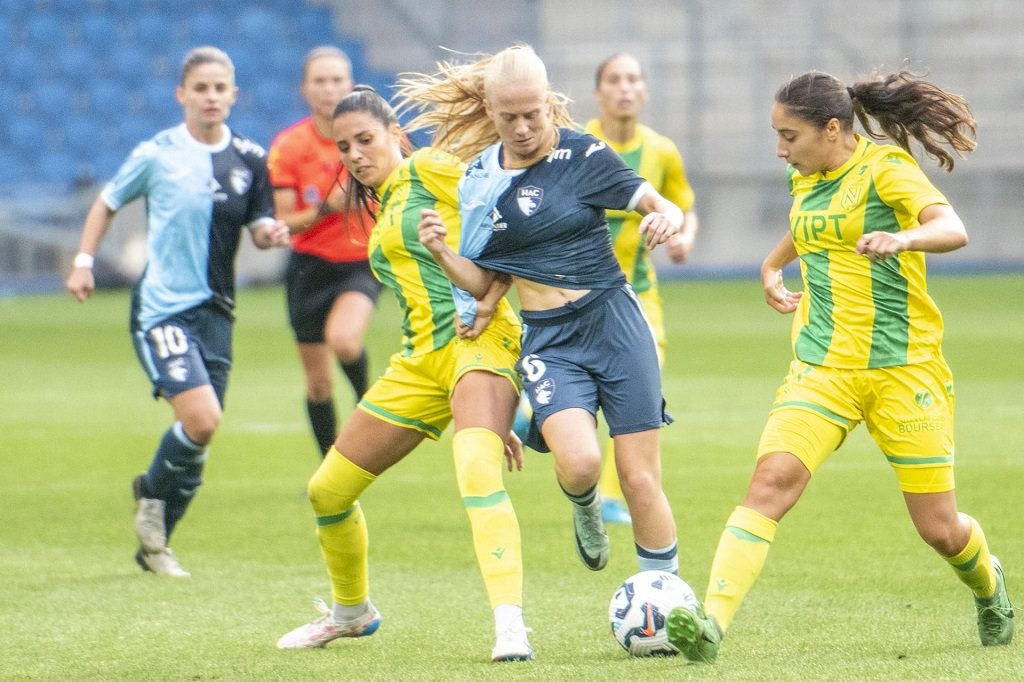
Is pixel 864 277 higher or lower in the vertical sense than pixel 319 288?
higher

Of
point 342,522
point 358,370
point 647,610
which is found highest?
point 342,522

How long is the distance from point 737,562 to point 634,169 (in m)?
4.03

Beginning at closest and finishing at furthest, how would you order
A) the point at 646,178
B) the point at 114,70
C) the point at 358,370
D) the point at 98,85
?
1. the point at 646,178
2. the point at 358,370
3. the point at 98,85
4. the point at 114,70

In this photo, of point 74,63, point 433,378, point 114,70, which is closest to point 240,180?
point 433,378

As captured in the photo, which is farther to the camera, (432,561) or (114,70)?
(114,70)

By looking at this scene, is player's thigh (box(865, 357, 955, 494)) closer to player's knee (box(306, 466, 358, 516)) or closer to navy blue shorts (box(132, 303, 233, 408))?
player's knee (box(306, 466, 358, 516))

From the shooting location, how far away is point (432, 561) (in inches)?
269

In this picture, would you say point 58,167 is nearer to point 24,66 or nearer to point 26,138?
point 26,138

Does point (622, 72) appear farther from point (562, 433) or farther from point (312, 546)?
point (562, 433)

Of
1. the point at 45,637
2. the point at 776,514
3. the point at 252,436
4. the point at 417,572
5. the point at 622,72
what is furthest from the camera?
the point at 252,436

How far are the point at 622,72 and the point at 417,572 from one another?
3062mm

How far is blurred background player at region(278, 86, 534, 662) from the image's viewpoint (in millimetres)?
4973

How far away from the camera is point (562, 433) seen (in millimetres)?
4824

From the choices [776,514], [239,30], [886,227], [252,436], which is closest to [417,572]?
[776,514]
